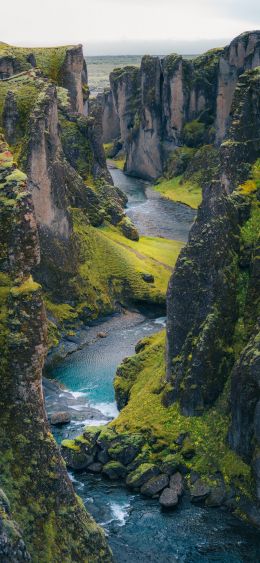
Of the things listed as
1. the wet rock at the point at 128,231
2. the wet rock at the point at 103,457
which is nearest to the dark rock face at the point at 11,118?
the wet rock at the point at 128,231

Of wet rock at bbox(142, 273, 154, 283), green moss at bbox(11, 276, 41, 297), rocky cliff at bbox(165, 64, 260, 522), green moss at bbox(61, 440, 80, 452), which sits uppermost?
green moss at bbox(11, 276, 41, 297)

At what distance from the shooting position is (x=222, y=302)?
211 ft

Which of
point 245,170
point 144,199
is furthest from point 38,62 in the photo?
point 245,170

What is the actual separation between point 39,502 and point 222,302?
1061 inches

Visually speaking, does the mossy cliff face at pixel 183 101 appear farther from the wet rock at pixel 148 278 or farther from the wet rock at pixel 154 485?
the wet rock at pixel 154 485

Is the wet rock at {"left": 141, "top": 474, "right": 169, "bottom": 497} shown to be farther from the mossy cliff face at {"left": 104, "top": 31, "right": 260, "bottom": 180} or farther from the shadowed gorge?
the mossy cliff face at {"left": 104, "top": 31, "right": 260, "bottom": 180}

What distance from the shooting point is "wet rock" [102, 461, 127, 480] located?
62844mm

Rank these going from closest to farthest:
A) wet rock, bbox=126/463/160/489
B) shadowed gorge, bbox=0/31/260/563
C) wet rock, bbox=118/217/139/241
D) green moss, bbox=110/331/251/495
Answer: shadowed gorge, bbox=0/31/260/563
green moss, bbox=110/331/251/495
wet rock, bbox=126/463/160/489
wet rock, bbox=118/217/139/241

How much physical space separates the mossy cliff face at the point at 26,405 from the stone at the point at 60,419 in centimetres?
2879

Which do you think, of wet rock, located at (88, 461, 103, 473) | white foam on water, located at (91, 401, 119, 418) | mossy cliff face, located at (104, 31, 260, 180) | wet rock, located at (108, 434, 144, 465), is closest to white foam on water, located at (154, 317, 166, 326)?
white foam on water, located at (91, 401, 119, 418)

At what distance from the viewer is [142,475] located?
61094mm

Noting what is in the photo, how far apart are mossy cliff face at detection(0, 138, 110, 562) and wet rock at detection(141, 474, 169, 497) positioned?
1685 centimetres

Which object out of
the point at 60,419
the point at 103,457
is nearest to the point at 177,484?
the point at 103,457

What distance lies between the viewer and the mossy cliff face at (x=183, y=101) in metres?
177
